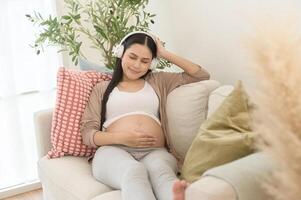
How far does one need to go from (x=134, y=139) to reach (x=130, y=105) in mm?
214

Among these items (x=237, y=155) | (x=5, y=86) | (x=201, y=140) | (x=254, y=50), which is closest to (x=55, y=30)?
(x=5, y=86)

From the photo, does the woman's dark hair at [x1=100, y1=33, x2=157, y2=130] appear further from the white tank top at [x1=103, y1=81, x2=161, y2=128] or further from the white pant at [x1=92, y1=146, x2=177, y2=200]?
the white pant at [x1=92, y1=146, x2=177, y2=200]

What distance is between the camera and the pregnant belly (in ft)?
6.67

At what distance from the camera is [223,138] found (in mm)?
1518

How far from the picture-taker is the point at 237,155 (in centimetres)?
144

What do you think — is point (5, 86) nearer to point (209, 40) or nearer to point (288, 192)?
point (209, 40)

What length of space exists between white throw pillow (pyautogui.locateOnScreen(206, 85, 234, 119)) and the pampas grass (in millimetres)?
1195

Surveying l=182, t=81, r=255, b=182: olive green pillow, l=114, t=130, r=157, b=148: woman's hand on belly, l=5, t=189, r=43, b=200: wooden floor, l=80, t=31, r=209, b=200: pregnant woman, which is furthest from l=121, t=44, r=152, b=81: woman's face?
l=5, t=189, r=43, b=200: wooden floor

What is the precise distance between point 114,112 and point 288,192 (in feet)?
4.79

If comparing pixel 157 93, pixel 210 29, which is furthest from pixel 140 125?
pixel 210 29

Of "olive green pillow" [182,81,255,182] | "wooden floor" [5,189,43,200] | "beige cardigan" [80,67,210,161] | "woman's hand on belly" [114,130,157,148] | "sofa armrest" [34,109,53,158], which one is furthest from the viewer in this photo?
"wooden floor" [5,189,43,200]

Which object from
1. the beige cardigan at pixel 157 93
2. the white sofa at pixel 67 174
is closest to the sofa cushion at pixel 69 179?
the white sofa at pixel 67 174

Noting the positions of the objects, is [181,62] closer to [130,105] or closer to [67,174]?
[130,105]

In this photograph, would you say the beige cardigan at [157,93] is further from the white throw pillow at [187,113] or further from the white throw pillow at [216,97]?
the white throw pillow at [216,97]
